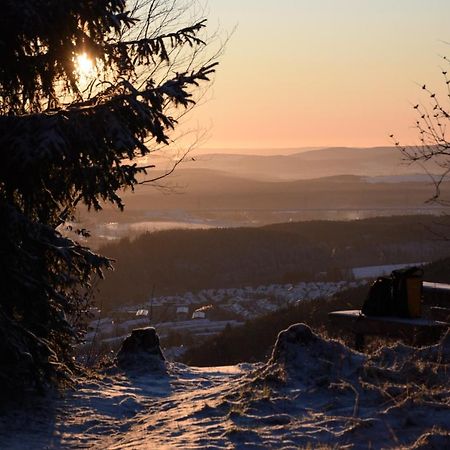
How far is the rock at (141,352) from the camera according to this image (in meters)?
10.3

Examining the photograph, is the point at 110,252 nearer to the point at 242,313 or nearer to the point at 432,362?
the point at 242,313

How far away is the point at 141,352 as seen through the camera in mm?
10555

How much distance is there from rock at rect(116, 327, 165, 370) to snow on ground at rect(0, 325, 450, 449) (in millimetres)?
1259

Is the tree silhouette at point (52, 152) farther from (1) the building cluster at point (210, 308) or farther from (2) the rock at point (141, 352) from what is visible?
(1) the building cluster at point (210, 308)

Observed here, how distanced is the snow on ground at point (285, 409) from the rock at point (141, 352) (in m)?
1.26

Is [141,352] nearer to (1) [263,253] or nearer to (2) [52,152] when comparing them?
(2) [52,152]

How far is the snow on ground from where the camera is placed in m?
5.67

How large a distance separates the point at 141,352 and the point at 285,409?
14.0 feet

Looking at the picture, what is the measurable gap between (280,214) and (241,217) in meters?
9.13

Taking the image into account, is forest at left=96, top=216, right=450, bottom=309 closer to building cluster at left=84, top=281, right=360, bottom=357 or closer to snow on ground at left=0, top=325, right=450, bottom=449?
building cluster at left=84, top=281, right=360, bottom=357

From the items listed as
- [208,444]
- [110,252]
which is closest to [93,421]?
[208,444]

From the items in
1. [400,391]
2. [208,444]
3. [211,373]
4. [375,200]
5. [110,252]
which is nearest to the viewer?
[208,444]

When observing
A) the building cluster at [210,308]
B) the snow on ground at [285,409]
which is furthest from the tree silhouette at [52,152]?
the building cluster at [210,308]

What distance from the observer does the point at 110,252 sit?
286 feet
